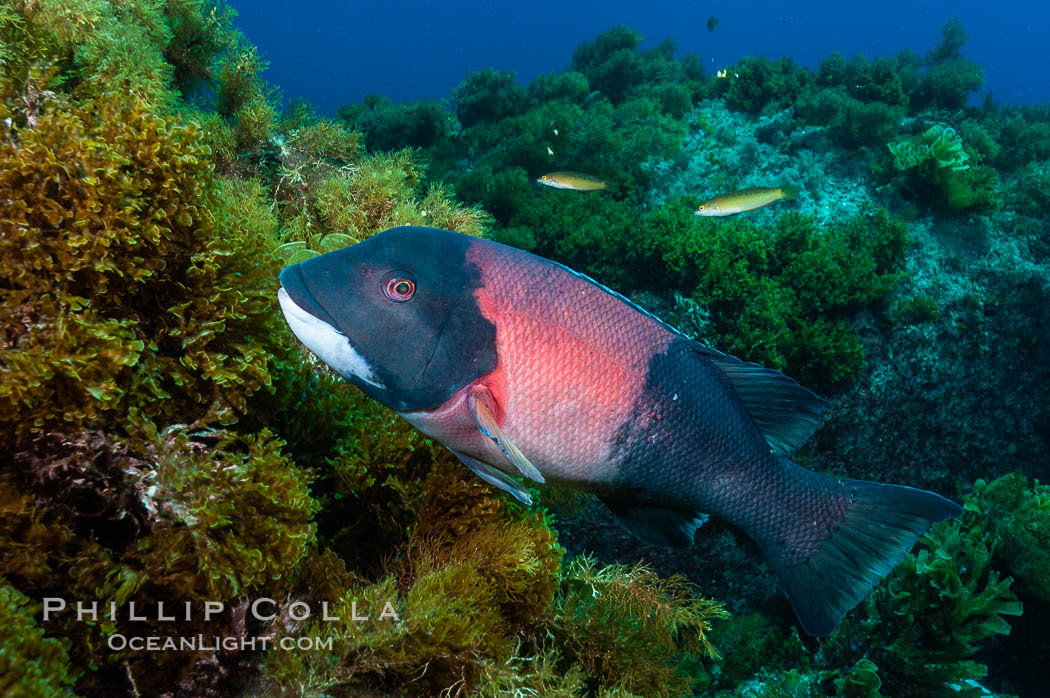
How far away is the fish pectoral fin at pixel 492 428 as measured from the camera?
1832 mm

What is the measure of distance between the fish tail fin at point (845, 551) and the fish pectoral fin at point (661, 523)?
1.26ft

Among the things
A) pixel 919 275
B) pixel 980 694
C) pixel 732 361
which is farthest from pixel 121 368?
pixel 919 275

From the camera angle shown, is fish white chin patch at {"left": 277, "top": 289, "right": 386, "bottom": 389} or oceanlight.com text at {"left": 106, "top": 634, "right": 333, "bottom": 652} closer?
oceanlight.com text at {"left": 106, "top": 634, "right": 333, "bottom": 652}

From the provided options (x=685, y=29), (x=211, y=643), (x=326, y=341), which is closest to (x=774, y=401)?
(x=326, y=341)

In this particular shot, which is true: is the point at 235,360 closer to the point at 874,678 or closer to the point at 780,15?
the point at 874,678

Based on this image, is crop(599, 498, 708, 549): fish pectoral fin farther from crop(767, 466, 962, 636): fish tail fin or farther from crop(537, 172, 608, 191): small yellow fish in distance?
crop(537, 172, 608, 191): small yellow fish in distance

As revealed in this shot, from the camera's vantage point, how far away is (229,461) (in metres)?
1.84

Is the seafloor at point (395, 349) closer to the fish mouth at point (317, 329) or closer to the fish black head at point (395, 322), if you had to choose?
the fish mouth at point (317, 329)

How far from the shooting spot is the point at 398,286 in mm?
2029

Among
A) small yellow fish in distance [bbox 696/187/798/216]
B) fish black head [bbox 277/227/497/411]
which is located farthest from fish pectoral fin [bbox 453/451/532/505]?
small yellow fish in distance [bbox 696/187/798/216]

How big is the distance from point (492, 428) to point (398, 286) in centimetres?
66

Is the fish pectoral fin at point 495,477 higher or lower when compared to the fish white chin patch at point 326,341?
lower

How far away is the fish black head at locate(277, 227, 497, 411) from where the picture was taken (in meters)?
1.96

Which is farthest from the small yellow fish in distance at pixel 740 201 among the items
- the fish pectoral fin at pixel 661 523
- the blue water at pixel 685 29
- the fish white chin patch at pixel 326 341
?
the blue water at pixel 685 29
